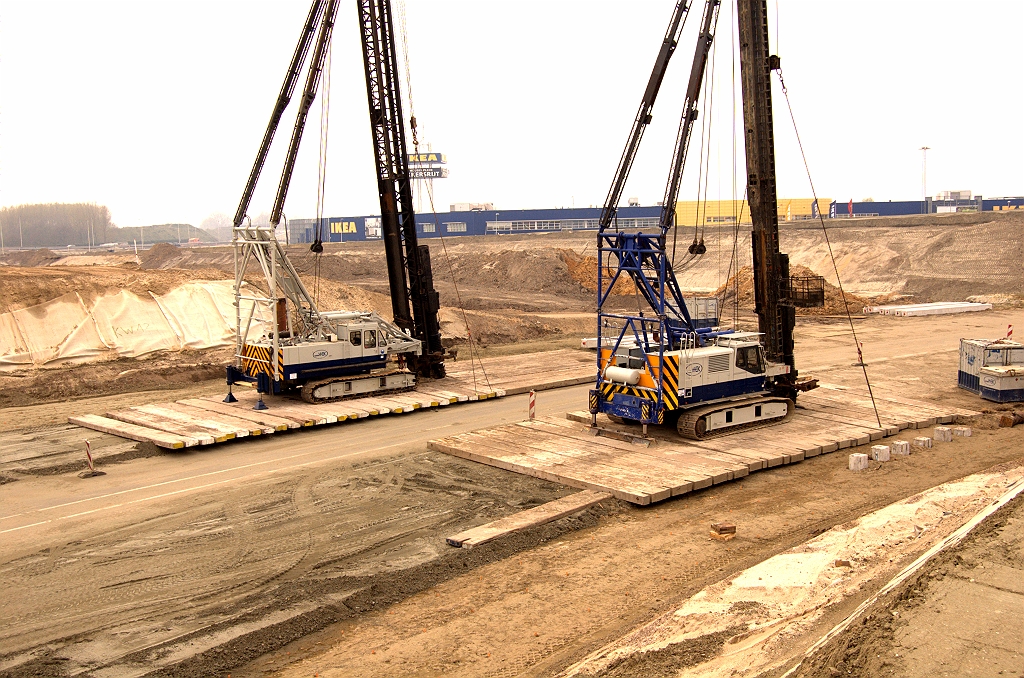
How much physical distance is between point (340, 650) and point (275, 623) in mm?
972

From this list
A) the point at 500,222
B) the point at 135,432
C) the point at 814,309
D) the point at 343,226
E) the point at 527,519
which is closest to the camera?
the point at 527,519

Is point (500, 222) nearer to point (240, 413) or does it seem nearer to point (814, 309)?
point (814, 309)

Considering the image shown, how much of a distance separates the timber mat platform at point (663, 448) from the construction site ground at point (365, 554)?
299 millimetres

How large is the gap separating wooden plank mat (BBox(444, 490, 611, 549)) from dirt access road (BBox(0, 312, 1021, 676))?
246 mm

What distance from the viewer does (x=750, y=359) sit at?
59.5 ft

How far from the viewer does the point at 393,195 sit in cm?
2420

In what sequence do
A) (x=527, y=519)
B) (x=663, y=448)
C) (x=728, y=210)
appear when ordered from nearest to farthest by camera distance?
1. (x=527, y=519)
2. (x=663, y=448)
3. (x=728, y=210)

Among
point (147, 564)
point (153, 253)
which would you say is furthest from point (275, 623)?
point (153, 253)

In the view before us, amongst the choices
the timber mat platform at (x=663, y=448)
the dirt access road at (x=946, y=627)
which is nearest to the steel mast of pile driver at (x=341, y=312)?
the timber mat platform at (x=663, y=448)

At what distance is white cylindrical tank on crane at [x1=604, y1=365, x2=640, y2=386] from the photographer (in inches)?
661

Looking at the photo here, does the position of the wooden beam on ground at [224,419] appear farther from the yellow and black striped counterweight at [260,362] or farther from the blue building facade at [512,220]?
the blue building facade at [512,220]

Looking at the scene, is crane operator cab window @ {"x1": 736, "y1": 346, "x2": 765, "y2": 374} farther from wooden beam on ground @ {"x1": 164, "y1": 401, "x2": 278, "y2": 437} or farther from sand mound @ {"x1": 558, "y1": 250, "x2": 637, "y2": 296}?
sand mound @ {"x1": 558, "y1": 250, "x2": 637, "y2": 296}

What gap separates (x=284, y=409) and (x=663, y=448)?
9224 mm

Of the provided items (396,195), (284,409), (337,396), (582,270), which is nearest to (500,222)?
(582,270)
